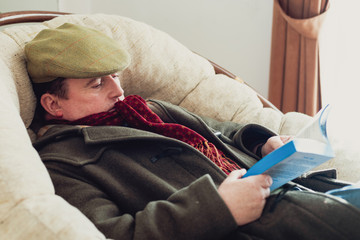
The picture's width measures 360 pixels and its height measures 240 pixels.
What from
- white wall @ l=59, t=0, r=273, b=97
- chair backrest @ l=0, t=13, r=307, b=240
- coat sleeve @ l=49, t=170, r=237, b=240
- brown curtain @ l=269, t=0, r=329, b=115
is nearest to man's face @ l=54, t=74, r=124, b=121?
chair backrest @ l=0, t=13, r=307, b=240

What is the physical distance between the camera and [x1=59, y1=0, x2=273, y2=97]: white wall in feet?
8.10

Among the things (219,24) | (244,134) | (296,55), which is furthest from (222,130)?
(219,24)

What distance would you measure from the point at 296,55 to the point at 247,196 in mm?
1631

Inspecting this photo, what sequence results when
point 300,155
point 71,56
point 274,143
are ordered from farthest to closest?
point 274,143 < point 71,56 < point 300,155

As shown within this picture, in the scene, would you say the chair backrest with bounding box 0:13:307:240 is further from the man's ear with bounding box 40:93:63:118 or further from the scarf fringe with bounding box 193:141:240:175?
the scarf fringe with bounding box 193:141:240:175

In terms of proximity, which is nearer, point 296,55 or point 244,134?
point 244,134

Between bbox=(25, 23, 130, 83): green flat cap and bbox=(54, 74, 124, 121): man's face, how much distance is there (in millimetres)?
53

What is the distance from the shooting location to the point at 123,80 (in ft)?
4.43

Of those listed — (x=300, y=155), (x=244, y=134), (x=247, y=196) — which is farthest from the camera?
(x=244, y=134)

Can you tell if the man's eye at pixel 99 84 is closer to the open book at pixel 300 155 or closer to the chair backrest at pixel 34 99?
the chair backrest at pixel 34 99

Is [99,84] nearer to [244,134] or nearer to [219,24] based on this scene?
Result: [244,134]

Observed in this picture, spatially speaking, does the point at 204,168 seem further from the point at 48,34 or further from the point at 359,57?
the point at 359,57

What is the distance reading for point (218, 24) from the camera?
255 centimetres

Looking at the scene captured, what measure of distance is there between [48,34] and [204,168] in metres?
0.57
